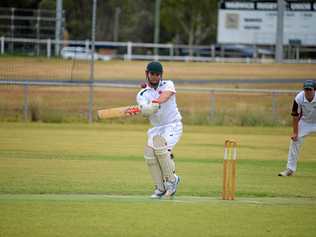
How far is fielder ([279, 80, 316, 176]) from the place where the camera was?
55.9 feet

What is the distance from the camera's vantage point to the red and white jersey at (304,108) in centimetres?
1705

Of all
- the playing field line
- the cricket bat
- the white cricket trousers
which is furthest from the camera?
the white cricket trousers

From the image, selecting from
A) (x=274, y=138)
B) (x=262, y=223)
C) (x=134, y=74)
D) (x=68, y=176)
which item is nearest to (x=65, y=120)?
(x=274, y=138)

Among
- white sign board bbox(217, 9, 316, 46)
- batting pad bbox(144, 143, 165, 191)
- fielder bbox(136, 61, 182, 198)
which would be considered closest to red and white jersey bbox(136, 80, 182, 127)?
fielder bbox(136, 61, 182, 198)

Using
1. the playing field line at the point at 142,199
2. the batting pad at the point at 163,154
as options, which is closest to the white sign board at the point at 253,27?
the playing field line at the point at 142,199

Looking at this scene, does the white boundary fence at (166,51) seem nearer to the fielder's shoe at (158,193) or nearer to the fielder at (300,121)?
the fielder at (300,121)

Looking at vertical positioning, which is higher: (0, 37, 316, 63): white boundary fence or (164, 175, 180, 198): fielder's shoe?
(0, 37, 316, 63): white boundary fence

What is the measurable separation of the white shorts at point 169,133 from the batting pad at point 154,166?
121 millimetres

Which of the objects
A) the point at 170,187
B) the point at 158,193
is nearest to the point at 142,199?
the point at 158,193

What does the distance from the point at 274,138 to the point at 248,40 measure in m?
27.5

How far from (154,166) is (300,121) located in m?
5.28

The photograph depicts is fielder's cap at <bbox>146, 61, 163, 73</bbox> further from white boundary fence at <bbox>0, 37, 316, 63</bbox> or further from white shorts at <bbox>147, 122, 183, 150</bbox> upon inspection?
white boundary fence at <bbox>0, 37, 316, 63</bbox>

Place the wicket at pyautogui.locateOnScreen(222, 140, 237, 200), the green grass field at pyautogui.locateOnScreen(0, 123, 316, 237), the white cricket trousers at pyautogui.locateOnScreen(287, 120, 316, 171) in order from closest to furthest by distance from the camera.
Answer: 1. the green grass field at pyautogui.locateOnScreen(0, 123, 316, 237)
2. the wicket at pyautogui.locateOnScreen(222, 140, 237, 200)
3. the white cricket trousers at pyautogui.locateOnScreen(287, 120, 316, 171)

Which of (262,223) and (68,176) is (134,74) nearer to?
(68,176)
